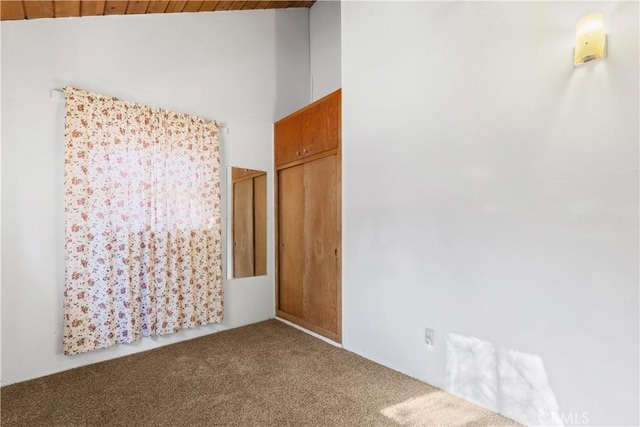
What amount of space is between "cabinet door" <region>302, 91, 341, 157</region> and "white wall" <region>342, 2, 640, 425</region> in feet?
0.58

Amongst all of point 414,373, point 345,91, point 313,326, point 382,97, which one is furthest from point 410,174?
point 313,326

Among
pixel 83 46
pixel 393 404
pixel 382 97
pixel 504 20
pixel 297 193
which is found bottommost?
pixel 393 404

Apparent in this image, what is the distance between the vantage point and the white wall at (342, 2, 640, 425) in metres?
1.68

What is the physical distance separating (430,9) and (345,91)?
37.0 inches

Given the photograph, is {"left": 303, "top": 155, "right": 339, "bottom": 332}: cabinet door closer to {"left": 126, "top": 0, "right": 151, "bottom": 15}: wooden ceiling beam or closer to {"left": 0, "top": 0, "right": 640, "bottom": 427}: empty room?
{"left": 0, "top": 0, "right": 640, "bottom": 427}: empty room

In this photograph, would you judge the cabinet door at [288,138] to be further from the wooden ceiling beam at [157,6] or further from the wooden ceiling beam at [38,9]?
the wooden ceiling beam at [38,9]

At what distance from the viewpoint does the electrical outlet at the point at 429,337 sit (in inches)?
96.0

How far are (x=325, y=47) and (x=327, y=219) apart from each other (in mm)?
2272

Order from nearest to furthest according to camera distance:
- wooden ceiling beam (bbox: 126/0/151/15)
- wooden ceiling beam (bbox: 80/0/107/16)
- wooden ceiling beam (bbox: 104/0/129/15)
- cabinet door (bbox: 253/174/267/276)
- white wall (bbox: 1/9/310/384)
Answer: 1. white wall (bbox: 1/9/310/384)
2. wooden ceiling beam (bbox: 80/0/107/16)
3. wooden ceiling beam (bbox: 104/0/129/15)
4. wooden ceiling beam (bbox: 126/0/151/15)
5. cabinet door (bbox: 253/174/267/276)

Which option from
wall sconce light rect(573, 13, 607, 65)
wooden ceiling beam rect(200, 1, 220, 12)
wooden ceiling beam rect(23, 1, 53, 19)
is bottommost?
wall sconce light rect(573, 13, 607, 65)

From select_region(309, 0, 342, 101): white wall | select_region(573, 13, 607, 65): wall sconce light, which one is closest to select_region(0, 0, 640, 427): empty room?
select_region(573, 13, 607, 65): wall sconce light

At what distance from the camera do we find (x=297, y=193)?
3816 mm

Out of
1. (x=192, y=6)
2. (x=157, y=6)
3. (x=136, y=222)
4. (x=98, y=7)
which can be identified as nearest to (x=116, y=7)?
(x=98, y=7)

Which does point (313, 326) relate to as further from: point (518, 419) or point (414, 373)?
point (518, 419)
